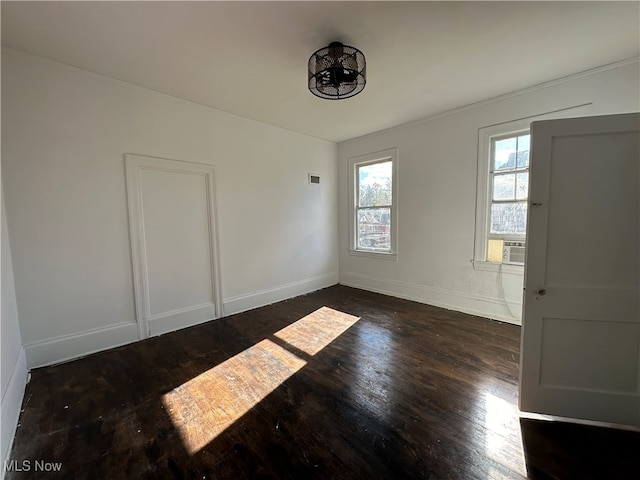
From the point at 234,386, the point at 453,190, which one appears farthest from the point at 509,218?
the point at 234,386

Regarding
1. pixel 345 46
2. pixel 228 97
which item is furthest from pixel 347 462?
pixel 228 97

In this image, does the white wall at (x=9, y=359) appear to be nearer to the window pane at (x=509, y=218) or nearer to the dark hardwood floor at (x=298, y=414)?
the dark hardwood floor at (x=298, y=414)

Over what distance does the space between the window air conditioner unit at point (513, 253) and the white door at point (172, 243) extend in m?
3.67

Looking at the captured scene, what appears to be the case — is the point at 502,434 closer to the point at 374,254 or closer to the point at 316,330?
the point at 316,330

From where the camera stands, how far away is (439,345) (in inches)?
106

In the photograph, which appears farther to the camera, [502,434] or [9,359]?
[9,359]

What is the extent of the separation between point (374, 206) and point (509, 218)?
1962 millimetres

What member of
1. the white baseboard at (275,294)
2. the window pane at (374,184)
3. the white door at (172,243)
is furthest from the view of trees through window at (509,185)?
the white door at (172,243)

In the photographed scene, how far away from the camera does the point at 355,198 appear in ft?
16.0

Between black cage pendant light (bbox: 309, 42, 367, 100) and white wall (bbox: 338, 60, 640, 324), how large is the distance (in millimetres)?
1942

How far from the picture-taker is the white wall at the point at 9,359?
156 centimetres

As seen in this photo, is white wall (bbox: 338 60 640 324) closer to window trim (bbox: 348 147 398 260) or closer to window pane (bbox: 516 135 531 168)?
window trim (bbox: 348 147 398 260)

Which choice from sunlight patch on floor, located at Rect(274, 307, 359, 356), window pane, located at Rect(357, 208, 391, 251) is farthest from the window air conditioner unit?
sunlight patch on floor, located at Rect(274, 307, 359, 356)

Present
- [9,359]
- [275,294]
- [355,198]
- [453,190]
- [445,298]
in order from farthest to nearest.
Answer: [355,198] < [275,294] < [445,298] < [453,190] < [9,359]
